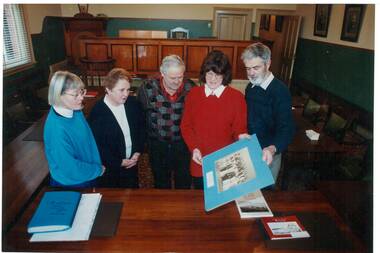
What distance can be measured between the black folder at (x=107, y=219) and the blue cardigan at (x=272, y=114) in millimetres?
981

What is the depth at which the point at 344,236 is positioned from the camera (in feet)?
3.93

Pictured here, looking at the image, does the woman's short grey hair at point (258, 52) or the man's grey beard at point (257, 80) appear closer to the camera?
the woman's short grey hair at point (258, 52)

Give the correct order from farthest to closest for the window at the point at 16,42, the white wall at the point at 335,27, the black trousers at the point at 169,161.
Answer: the window at the point at 16,42 < the white wall at the point at 335,27 < the black trousers at the point at 169,161

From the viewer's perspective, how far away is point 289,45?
677 cm

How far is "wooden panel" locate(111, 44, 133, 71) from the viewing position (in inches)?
223

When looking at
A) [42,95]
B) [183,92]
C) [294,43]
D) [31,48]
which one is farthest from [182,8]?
[183,92]

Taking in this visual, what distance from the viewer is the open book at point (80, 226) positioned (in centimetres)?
113

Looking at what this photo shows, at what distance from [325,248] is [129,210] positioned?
888mm

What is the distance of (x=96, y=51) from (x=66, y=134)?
4.64m

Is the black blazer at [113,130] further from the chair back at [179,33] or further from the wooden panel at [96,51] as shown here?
the chair back at [179,33]

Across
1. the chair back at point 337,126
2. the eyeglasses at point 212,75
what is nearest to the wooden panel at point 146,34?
the chair back at point 337,126

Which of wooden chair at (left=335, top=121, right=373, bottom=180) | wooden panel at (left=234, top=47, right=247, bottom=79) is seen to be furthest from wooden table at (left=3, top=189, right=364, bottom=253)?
wooden panel at (left=234, top=47, right=247, bottom=79)

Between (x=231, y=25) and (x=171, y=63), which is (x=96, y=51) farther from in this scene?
(x=171, y=63)

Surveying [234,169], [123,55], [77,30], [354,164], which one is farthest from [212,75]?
[77,30]
